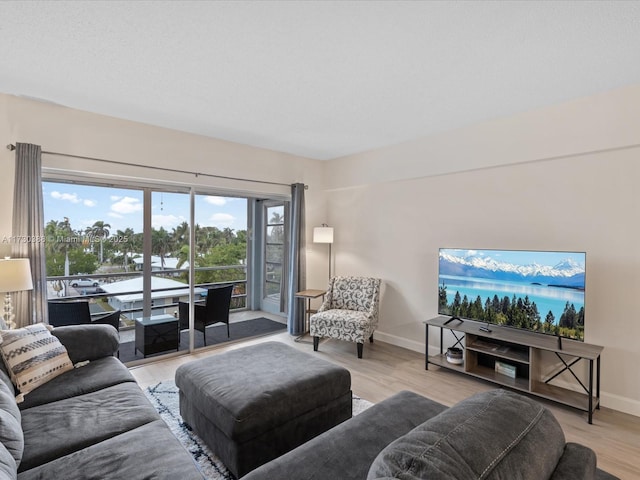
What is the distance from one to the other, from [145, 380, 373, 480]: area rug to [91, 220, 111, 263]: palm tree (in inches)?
66.0

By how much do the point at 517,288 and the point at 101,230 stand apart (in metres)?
4.29

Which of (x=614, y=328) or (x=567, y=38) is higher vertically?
(x=567, y=38)

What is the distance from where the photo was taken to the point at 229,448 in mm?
1960

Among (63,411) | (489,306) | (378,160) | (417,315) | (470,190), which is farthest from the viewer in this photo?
(378,160)

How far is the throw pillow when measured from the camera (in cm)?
209

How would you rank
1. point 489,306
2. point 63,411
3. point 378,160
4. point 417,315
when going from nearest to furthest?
point 63,411 < point 489,306 < point 417,315 < point 378,160

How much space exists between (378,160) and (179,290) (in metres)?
3.15

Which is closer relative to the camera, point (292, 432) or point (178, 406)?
point (292, 432)

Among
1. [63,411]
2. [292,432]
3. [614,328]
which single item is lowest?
→ [292,432]

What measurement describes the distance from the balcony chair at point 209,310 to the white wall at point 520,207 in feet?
6.27

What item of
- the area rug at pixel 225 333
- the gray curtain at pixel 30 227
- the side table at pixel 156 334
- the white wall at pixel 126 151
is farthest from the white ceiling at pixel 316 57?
the area rug at pixel 225 333

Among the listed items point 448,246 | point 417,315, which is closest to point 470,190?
point 448,246

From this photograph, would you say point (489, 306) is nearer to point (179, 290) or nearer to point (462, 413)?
point (462, 413)

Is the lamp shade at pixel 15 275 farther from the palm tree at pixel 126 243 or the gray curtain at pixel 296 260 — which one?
the gray curtain at pixel 296 260
